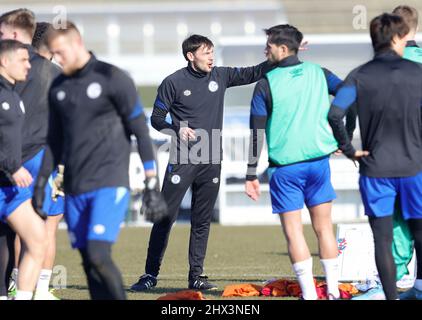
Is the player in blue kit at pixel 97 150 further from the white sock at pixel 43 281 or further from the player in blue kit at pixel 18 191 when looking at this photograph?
the white sock at pixel 43 281

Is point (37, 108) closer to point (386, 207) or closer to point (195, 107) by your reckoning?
point (195, 107)

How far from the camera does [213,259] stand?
1505 cm

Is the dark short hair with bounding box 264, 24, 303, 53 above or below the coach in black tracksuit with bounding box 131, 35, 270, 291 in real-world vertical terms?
above

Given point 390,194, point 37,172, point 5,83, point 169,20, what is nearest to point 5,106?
point 5,83

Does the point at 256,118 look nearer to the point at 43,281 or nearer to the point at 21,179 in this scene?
the point at 21,179

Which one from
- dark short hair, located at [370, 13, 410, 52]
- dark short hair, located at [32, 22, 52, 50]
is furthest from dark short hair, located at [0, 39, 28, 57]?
dark short hair, located at [370, 13, 410, 52]

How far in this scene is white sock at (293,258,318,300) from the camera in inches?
367

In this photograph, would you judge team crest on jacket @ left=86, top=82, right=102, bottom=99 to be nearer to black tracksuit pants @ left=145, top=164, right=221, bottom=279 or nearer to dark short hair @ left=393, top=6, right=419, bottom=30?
dark short hair @ left=393, top=6, right=419, bottom=30

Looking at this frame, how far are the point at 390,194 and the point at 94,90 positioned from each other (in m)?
2.46

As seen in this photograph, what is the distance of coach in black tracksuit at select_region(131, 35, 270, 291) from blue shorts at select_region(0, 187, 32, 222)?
2.56m

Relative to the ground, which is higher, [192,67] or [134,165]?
[192,67]
